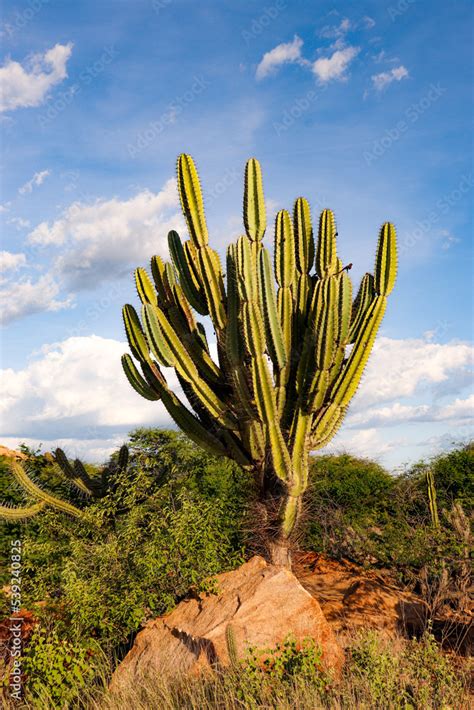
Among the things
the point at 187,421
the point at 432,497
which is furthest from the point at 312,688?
the point at 432,497

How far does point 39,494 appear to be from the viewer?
1011cm

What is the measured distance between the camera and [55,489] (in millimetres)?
10891

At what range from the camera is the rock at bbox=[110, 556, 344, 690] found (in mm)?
6203

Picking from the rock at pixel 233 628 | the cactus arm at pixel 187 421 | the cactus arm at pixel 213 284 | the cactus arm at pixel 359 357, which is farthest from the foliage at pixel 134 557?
the cactus arm at pixel 213 284

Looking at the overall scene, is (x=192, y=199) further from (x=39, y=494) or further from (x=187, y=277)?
(x=39, y=494)

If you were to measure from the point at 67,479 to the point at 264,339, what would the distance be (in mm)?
5061

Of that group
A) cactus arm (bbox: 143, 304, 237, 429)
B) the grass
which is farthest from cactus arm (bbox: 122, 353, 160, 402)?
the grass

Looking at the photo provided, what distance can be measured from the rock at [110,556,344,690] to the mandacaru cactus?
124 cm

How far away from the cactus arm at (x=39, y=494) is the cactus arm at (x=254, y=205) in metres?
5.26

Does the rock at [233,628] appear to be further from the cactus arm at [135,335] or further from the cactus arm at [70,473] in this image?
→ the cactus arm at [70,473]

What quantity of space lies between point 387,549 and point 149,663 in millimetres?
4319

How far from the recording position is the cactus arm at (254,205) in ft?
25.7

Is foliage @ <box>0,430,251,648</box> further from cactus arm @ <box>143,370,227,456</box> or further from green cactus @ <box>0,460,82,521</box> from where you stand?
cactus arm @ <box>143,370,227,456</box>

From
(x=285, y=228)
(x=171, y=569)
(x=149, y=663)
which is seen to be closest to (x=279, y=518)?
(x=171, y=569)
